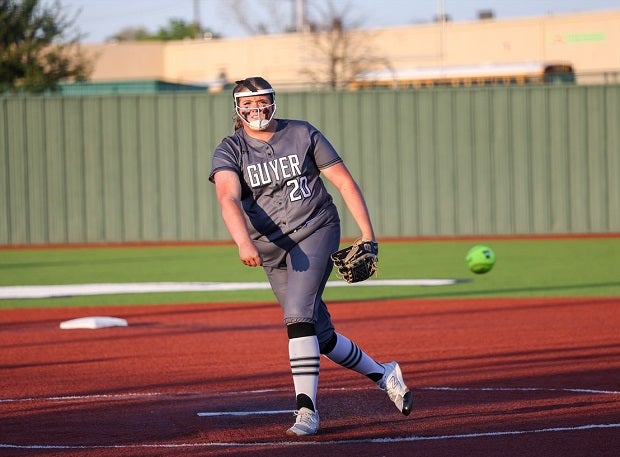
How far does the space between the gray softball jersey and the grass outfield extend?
27.6ft

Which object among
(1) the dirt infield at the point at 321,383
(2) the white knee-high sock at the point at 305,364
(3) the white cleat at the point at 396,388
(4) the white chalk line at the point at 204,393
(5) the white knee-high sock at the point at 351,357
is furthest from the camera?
(4) the white chalk line at the point at 204,393

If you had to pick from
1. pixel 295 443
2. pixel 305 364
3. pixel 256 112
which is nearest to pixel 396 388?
pixel 305 364

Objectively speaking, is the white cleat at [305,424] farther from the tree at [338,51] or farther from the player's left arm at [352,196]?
the tree at [338,51]

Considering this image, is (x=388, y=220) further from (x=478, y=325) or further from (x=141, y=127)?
(x=478, y=325)

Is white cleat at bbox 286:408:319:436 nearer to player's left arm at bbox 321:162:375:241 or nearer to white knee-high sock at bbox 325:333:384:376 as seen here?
white knee-high sock at bbox 325:333:384:376

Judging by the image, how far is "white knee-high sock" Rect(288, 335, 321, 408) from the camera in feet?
22.6

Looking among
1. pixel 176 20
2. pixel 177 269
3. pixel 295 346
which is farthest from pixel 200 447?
pixel 176 20

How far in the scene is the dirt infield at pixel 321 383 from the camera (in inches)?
261

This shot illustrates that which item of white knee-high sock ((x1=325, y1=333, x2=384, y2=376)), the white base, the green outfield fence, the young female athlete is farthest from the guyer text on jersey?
the green outfield fence

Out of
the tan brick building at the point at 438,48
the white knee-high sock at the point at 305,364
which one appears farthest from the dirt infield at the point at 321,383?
the tan brick building at the point at 438,48

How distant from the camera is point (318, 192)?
717cm

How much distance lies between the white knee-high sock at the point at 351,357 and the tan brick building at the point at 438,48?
109 feet

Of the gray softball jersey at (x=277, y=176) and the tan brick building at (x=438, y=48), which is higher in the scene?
the tan brick building at (x=438, y=48)

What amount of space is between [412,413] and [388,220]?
753 inches
